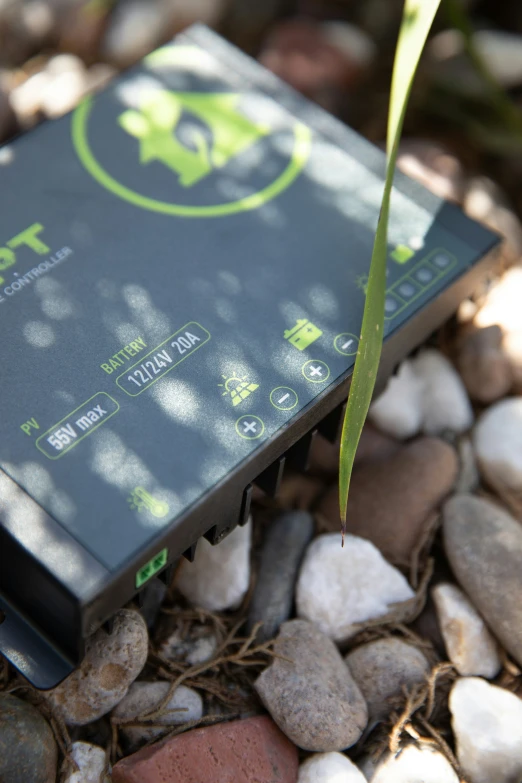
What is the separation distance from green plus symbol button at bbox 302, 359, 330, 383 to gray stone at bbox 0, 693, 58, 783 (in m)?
0.37

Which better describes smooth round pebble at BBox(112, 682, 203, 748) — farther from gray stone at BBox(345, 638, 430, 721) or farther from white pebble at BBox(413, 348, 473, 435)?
white pebble at BBox(413, 348, 473, 435)

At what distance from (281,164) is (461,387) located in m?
0.32

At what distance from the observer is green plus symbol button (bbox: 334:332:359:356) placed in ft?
2.63

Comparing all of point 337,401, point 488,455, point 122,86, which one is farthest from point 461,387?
point 122,86

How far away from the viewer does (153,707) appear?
0.78 m

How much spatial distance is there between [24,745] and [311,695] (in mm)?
240

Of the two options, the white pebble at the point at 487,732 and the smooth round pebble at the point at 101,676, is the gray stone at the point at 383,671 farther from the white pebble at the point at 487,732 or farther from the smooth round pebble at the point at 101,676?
the smooth round pebble at the point at 101,676

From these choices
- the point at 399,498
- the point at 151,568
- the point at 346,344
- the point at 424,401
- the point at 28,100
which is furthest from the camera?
the point at 28,100

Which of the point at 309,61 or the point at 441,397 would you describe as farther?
the point at 309,61

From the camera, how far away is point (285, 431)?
748 millimetres

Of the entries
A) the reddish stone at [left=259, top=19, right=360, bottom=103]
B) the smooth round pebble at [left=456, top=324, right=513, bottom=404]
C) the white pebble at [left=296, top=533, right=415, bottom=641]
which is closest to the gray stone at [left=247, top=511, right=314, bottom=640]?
the white pebble at [left=296, top=533, right=415, bottom=641]

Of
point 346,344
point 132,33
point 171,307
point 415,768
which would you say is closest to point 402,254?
point 346,344

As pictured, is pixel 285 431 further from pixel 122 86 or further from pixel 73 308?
pixel 122 86

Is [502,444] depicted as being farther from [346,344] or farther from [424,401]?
[346,344]
